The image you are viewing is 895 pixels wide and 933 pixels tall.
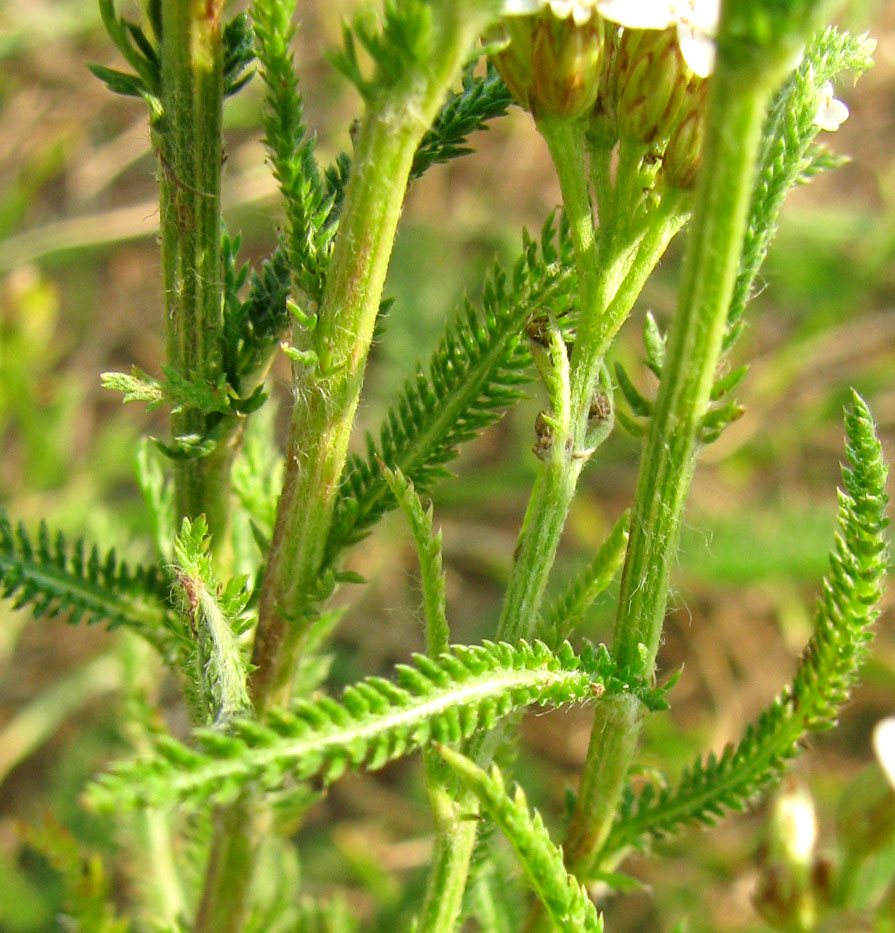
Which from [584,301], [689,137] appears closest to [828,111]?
[689,137]

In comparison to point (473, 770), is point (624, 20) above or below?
above

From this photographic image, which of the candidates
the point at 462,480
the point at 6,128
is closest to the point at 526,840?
the point at 462,480

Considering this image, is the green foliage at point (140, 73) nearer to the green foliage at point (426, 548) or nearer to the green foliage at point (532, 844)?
the green foliage at point (426, 548)

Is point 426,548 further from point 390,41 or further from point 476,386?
point 390,41

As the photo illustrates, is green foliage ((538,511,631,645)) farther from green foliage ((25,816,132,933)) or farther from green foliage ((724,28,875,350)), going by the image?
green foliage ((25,816,132,933))

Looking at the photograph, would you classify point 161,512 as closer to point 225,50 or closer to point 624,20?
point 225,50

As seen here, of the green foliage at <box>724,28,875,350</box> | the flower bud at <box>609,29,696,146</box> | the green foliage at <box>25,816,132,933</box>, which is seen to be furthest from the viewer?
the green foliage at <box>25,816,132,933</box>

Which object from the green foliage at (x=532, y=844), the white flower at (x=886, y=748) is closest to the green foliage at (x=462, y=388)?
the green foliage at (x=532, y=844)

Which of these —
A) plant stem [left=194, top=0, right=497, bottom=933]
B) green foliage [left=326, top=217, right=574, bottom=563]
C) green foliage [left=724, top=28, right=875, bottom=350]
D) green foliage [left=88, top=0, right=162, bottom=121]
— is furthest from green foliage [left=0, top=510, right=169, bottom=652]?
green foliage [left=724, top=28, right=875, bottom=350]
